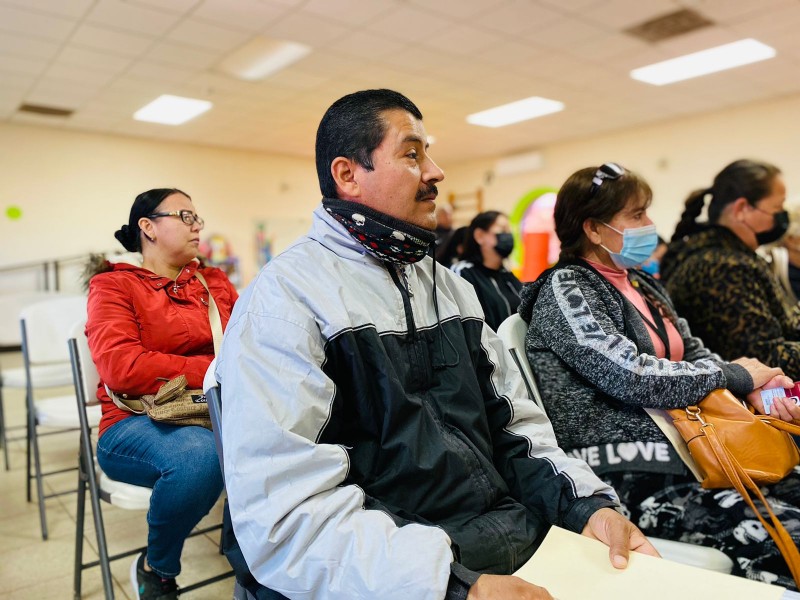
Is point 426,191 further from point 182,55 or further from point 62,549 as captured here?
point 182,55

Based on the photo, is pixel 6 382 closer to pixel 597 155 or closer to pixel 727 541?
pixel 727 541

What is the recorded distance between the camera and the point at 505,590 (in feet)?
2.62

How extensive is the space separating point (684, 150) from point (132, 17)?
700 centimetres

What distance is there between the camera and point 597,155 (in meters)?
8.84

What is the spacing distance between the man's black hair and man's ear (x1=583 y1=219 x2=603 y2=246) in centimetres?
77

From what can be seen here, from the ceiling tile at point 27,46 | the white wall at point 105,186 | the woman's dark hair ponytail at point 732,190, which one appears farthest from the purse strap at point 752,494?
the white wall at point 105,186

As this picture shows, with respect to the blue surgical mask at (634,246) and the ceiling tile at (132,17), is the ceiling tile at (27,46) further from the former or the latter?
the blue surgical mask at (634,246)

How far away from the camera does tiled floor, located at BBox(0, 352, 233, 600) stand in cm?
191

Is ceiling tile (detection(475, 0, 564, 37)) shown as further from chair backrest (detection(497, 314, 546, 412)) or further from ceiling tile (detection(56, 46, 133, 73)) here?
chair backrest (detection(497, 314, 546, 412))

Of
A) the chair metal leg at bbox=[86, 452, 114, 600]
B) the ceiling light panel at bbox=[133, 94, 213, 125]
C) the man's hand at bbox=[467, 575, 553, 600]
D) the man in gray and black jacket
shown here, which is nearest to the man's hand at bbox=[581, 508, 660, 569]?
the man in gray and black jacket

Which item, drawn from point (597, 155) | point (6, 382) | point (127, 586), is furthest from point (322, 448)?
point (597, 155)

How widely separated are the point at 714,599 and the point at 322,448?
59 cm

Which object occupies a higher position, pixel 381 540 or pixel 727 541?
pixel 381 540

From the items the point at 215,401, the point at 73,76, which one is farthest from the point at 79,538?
the point at 73,76
